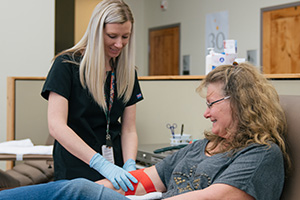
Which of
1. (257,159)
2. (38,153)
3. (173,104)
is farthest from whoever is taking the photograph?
(173,104)

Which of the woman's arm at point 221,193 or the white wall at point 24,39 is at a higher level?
the white wall at point 24,39

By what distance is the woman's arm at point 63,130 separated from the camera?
148cm

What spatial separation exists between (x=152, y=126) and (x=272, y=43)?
2.67 m

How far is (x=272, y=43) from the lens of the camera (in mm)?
4805

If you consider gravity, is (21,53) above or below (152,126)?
above

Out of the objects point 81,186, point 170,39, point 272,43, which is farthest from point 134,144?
point 170,39

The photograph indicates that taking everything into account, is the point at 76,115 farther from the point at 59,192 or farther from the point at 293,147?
the point at 293,147

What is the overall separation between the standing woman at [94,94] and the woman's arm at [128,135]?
0.12ft

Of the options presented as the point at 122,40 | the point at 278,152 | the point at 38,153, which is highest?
the point at 122,40

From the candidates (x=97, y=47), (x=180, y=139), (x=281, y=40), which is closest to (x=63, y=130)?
(x=97, y=47)

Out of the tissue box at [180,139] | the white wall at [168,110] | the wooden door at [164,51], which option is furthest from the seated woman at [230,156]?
the wooden door at [164,51]

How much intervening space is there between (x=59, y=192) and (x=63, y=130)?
1.43 feet

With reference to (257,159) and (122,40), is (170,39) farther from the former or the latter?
(257,159)

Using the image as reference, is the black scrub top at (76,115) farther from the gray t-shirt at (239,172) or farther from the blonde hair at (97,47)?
the gray t-shirt at (239,172)
